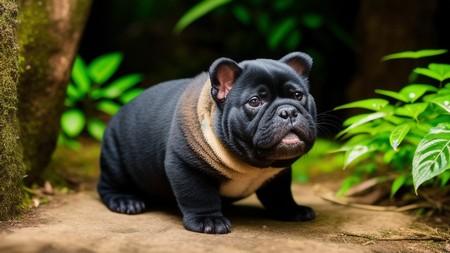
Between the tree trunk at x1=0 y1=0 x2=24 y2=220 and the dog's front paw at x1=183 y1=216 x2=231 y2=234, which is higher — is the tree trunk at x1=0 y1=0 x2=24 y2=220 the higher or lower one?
the higher one

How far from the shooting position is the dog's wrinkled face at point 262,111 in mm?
3309

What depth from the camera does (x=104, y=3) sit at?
8.45 m

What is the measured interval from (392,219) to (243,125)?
145cm

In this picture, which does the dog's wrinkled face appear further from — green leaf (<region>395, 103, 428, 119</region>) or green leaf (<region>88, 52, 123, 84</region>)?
green leaf (<region>88, 52, 123, 84</region>)

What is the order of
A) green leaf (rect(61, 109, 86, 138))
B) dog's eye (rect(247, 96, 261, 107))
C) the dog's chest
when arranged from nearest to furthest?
dog's eye (rect(247, 96, 261, 107))
the dog's chest
green leaf (rect(61, 109, 86, 138))

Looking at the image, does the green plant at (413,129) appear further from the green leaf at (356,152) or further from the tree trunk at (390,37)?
the tree trunk at (390,37)

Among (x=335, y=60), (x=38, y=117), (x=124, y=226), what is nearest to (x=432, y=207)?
(x=124, y=226)

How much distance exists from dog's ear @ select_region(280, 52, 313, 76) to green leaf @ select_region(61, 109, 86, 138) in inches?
122

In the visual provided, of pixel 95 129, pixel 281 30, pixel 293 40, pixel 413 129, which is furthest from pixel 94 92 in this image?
pixel 413 129

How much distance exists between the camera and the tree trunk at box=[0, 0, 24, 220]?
3469 mm

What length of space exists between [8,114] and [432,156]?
262 cm

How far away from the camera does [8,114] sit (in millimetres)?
3564

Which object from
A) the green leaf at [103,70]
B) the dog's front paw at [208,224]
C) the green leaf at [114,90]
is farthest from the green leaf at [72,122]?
the dog's front paw at [208,224]

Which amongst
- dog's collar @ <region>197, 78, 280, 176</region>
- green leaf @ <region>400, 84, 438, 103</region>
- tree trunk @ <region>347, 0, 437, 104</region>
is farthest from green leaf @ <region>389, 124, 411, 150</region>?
tree trunk @ <region>347, 0, 437, 104</region>
